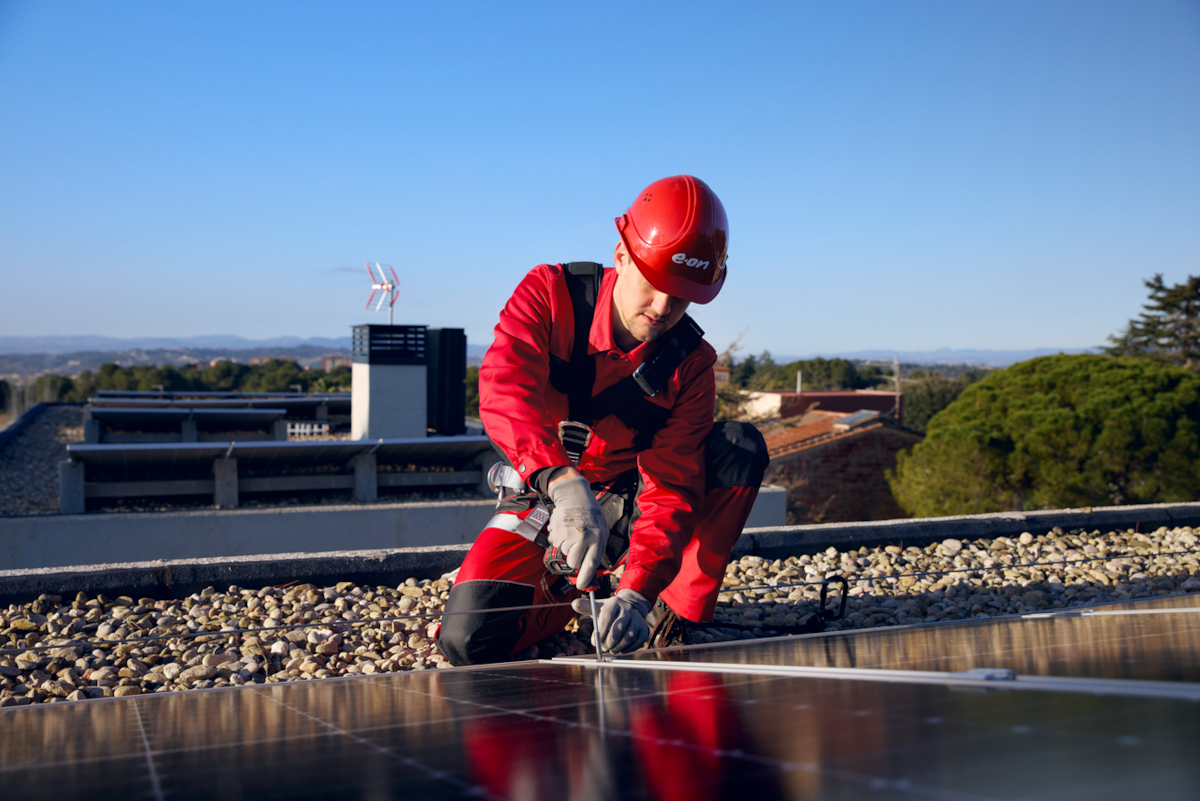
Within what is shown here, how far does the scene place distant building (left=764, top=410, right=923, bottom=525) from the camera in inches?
831

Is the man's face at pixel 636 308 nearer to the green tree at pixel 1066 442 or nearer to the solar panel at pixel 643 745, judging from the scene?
the solar panel at pixel 643 745

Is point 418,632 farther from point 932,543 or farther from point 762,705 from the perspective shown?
point 932,543

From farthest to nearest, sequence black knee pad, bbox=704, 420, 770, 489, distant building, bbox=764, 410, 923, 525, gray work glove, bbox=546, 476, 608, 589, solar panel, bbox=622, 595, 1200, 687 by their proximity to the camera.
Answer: distant building, bbox=764, 410, 923, 525 → black knee pad, bbox=704, 420, 770, 489 → gray work glove, bbox=546, 476, 608, 589 → solar panel, bbox=622, 595, 1200, 687

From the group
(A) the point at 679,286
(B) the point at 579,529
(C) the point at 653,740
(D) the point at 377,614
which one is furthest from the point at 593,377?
(C) the point at 653,740

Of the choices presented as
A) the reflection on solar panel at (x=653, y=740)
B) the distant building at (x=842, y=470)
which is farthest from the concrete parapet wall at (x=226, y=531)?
the distant building at (x=842, y=470)

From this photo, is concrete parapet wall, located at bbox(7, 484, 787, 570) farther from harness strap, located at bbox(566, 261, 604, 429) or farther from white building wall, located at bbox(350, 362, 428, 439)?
harness strap, located at bbox(566, 261, 604, 429)

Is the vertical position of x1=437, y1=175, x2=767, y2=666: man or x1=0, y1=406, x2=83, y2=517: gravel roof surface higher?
x1=437, y1=175, x2=767, y2=666: man

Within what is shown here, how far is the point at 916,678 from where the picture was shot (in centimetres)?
163

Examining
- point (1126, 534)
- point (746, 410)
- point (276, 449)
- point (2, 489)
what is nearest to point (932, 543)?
point (1126, 534)

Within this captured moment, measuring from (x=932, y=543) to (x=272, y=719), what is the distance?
4987 mm

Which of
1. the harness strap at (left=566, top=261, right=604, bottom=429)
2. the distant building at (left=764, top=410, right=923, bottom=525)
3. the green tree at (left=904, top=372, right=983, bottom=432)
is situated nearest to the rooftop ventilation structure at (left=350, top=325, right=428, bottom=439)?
the distant building at (left=764, top=410, right=923, bottom=525)

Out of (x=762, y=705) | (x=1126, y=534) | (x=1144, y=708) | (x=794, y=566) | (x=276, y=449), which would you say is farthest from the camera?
(x=276, y=449)

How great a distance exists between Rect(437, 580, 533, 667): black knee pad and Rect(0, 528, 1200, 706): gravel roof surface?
0.19 m

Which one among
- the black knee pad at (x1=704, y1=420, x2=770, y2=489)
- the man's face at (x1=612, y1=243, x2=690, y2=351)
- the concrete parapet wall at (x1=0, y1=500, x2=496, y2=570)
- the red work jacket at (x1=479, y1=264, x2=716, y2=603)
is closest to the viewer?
the red work jacket at (x1=479, y1=264, x2=716, y2=603)
